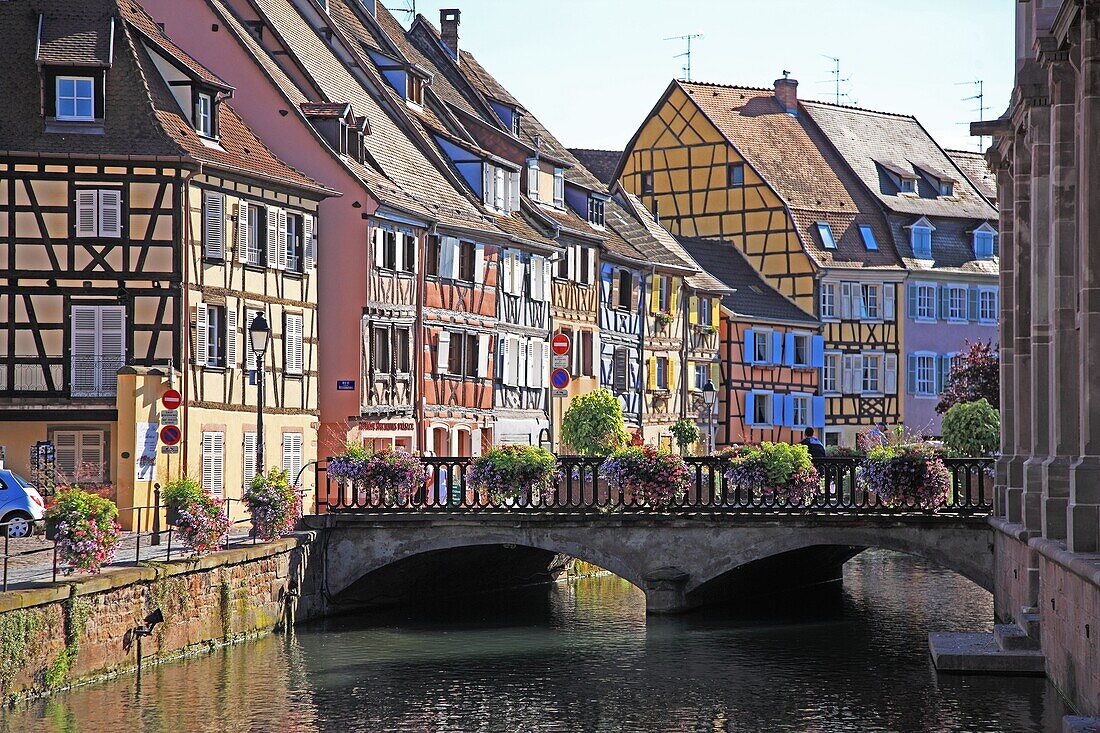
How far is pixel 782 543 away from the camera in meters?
35.4

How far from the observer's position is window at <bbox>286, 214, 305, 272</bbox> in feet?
142

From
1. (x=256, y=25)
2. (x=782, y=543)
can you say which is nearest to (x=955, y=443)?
(x=782, y=543)

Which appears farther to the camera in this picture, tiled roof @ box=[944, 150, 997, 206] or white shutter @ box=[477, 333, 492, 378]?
tiled roof @ box=[944, 150, 997, 206]

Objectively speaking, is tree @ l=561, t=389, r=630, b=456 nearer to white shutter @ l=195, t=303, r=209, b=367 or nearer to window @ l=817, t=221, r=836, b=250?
white shutter @ l=195, t=303, r=209, b=367

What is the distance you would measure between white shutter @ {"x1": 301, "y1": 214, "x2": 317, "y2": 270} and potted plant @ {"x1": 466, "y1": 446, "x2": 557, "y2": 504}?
9.54 m

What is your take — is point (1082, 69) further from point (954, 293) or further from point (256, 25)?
point (954, 293)

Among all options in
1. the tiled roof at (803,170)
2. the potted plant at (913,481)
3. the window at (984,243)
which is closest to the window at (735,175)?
the tiled roof at (803,170)

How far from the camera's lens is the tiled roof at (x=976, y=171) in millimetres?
85000

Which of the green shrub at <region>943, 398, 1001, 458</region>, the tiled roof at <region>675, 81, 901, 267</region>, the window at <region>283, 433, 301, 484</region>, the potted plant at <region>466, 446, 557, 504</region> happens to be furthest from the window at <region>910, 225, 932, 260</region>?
the potted plant at <region>466, 446, 557, 504</region>

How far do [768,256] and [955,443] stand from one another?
3480 cm

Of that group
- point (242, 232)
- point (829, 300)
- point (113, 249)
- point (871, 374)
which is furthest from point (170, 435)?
point (871, 374)

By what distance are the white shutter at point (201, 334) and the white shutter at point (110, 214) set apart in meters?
2.18

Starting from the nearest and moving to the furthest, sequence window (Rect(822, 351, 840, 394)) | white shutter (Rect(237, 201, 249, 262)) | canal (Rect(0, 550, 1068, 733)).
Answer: canal (Rect(0, 550, 1068, 733))
white shutter (Rect(237, 201, 249, 262))
window (Rect(822, 351, 840, 394))

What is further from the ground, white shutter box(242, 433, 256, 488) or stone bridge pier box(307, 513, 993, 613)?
white shutter box(242, 433, 256, 488)
